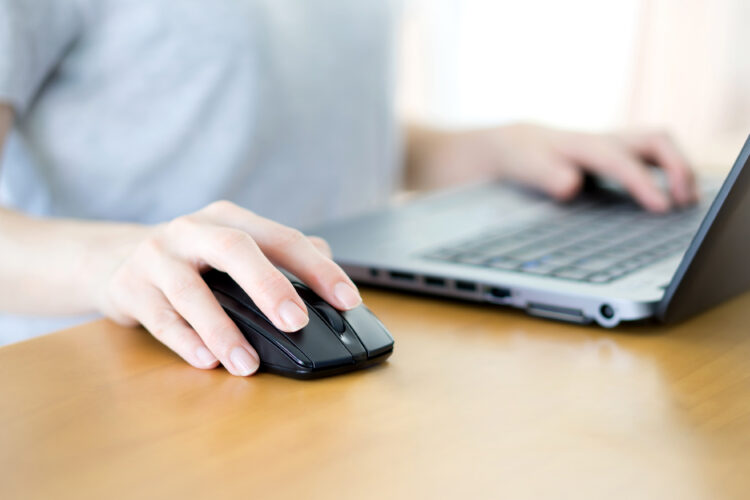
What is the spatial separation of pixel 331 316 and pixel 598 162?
1.72ft

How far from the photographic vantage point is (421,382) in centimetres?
42

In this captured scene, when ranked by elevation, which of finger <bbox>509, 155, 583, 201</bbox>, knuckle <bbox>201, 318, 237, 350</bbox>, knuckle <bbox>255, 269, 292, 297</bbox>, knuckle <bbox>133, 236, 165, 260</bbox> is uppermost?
knuckle <bbox>255, 269, 292, 297</bbox>

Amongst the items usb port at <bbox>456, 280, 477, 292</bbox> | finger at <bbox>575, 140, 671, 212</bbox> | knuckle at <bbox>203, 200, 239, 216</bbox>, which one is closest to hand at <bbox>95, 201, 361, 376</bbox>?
knuckle at <bbox>203, 200, 239, 216</bbox>

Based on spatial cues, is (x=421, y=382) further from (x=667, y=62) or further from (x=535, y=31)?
(x=535, y=31)

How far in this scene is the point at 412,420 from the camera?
377 mm

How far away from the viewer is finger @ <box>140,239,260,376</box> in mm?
435

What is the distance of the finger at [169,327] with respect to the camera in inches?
17.6

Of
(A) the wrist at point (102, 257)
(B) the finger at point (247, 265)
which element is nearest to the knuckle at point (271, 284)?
(B) the finger at point (247, 265)

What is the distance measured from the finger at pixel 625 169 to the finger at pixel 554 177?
0.02 m

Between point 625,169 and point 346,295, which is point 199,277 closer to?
point 346,295

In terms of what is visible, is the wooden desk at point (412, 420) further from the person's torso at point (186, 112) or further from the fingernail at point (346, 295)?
the person's torso at point (186, 112)

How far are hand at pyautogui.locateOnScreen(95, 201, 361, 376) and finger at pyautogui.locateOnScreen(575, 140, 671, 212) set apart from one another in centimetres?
46

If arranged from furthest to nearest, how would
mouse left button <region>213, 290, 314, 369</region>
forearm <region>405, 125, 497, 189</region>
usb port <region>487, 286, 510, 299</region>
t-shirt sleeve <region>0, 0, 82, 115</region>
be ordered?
forearm <region>405, 125, 497, 189</region> < t-shirt sleeve <region>0, 0, 82, 115</region> < usb port <region>487, 286, 510, 299</region> < mouse left button <region>213, 290, 314, 369</region>

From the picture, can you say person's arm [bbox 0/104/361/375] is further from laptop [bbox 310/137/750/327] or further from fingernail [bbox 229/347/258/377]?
laptop [bbox 310/137/750/327]
